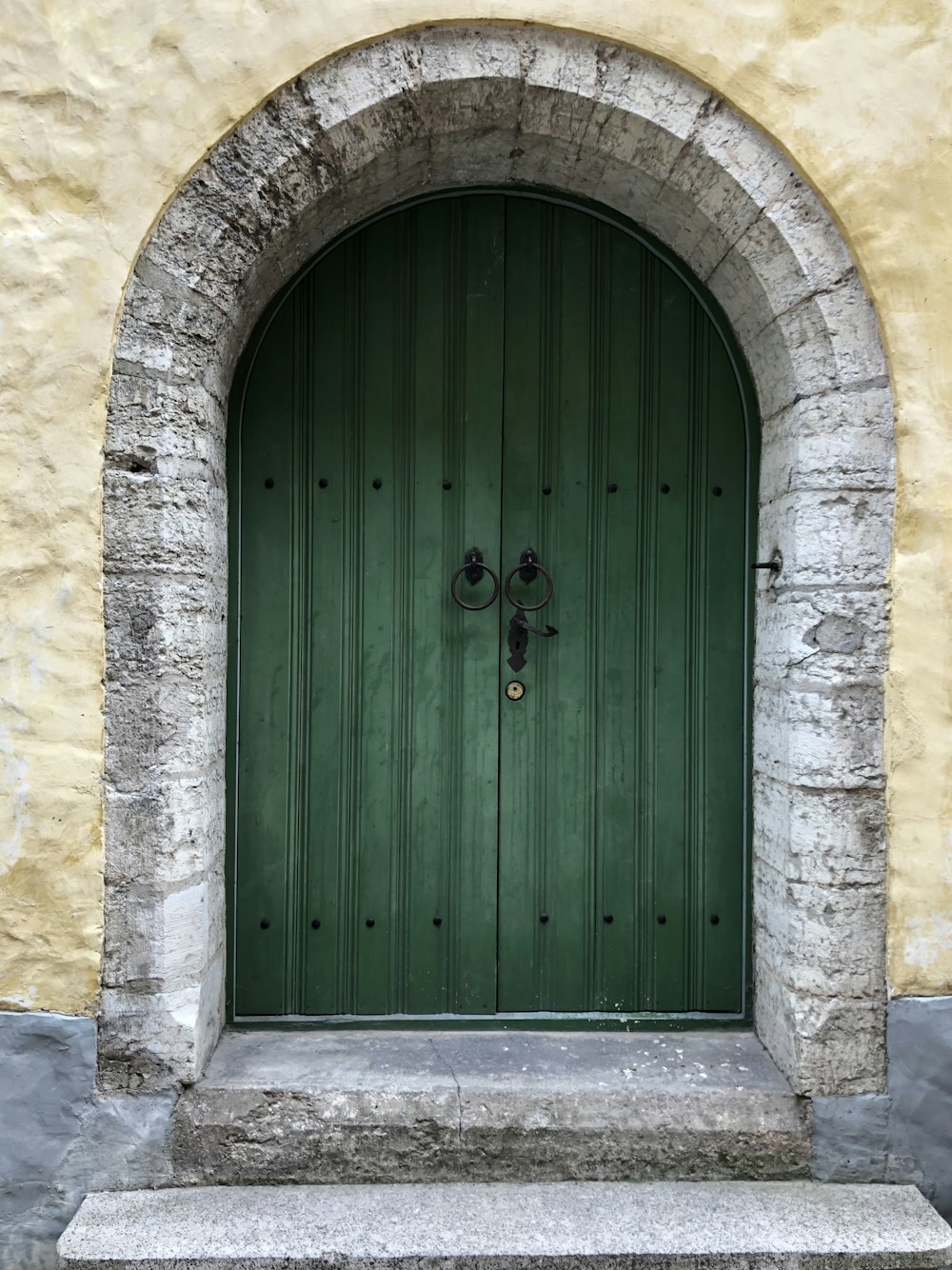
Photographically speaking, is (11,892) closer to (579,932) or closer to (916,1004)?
(579,932)

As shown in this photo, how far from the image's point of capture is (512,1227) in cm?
216

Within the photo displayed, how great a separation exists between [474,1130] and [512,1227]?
230mm

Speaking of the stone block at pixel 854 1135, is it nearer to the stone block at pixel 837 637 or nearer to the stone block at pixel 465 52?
the stone block at pixel 837 637

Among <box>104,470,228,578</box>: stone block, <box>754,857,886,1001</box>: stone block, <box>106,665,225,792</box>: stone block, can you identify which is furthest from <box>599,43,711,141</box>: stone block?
<box>754,857,886,1001</box>: stone block

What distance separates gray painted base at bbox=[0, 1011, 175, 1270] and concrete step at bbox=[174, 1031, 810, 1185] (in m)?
0.16

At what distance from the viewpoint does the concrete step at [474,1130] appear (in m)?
2.29

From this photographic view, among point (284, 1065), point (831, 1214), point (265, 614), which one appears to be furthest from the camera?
point (265, 614)

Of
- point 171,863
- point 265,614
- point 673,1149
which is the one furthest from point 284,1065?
point 265,614

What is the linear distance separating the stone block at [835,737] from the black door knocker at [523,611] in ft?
2.29

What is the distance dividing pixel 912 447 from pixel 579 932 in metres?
1.57

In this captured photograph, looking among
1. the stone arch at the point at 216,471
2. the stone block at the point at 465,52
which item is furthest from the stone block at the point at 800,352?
the stone block at the point at 465,52

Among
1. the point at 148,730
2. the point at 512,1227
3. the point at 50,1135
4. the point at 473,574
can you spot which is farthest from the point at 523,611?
the point at 50,1135

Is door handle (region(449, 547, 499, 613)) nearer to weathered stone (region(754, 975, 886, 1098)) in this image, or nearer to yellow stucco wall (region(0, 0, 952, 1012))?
yellow stucco wall (region(0, 0, 952, 1012))

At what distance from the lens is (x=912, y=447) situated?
89.2 inches
